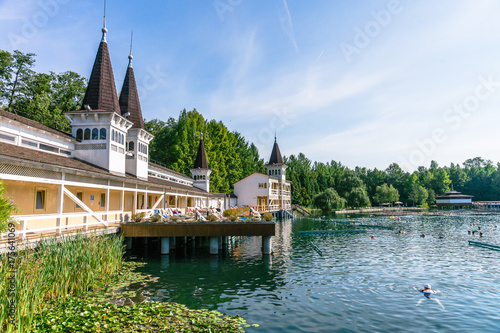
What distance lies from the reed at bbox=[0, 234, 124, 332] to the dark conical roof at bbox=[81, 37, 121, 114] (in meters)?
12.2

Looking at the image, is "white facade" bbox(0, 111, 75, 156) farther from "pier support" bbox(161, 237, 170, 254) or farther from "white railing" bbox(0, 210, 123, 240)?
"pier support" bbox(161, 237, 170, 254)

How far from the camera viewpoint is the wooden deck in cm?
2088

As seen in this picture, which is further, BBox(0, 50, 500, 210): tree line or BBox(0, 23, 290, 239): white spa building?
BBox(0, 50, 500, 210): tree line

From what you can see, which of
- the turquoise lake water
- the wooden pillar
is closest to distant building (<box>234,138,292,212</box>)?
the turquoise lake water

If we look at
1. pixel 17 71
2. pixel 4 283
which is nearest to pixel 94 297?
pixel 4 283

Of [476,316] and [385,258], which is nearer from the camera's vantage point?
[476,316]

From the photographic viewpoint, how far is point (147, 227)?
20.8 m

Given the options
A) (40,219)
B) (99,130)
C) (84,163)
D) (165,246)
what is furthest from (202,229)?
(99,130)

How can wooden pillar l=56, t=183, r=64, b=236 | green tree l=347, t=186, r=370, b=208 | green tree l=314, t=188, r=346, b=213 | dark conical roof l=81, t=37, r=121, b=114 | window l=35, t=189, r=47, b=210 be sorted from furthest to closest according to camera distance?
green tree l=347, t=186, r=370, b=208
green tree l=314, t=188, r=346, b=213
dark conical roof l=81, t=37, r=121, b=114
window l=35, t=189, r=47, b=210
wooden pillar l=56, t=183, r=64, b=236

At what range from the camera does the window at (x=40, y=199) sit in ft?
57.8

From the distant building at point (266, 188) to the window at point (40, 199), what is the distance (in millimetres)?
46422

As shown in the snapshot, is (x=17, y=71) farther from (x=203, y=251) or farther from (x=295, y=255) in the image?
(x=295, y=255)

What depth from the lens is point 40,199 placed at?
17922mm

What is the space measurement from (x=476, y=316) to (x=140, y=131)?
26.5 m
